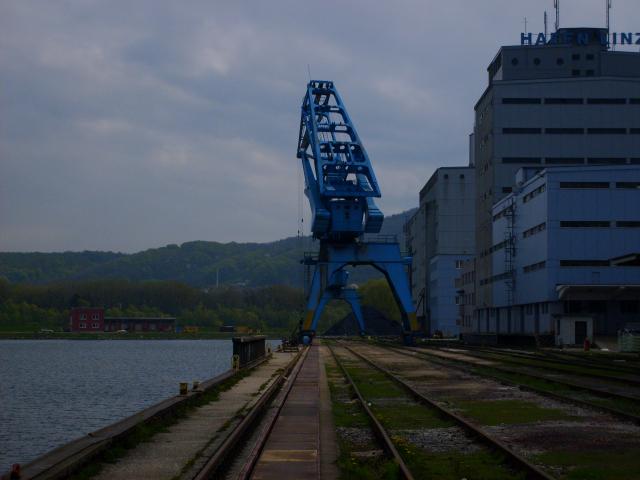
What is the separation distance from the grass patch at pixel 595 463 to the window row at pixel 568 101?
308 feet

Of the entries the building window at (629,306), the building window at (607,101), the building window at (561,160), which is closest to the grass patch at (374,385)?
the building window at (629,306)

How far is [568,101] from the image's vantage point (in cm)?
10694

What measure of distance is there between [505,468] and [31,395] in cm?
3394

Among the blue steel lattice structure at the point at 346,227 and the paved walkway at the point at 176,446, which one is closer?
the paved walkway at the point at 176,446

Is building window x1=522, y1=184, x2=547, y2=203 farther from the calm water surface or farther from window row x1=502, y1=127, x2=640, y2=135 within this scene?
the calm water surface

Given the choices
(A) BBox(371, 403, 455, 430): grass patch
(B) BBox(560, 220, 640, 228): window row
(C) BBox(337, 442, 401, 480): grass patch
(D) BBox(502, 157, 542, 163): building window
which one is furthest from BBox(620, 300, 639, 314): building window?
(C) BBox(337, 442, 401, 480): grass patch

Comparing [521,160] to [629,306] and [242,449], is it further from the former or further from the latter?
[242,449]

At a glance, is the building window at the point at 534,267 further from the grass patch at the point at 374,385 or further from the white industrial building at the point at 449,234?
the white industrial building at the point at 449,234

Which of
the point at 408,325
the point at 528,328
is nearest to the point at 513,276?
the point at 528,328

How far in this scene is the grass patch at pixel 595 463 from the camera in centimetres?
1321

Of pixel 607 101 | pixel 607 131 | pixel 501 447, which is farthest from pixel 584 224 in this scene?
pixel 501 447

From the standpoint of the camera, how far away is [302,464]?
14672 mm

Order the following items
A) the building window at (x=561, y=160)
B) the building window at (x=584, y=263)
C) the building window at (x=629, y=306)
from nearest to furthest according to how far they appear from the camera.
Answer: the building window at (x=584, y=263)
the building window at (x=629, y=306)
the building window at (x=561, y=160)

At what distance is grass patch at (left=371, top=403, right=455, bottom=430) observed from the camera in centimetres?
1997
